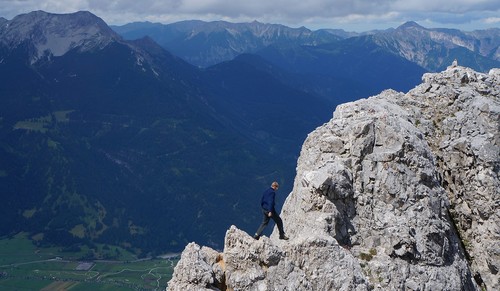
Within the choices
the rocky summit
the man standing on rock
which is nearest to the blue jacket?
the man standing on rock

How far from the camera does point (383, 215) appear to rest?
110 ft

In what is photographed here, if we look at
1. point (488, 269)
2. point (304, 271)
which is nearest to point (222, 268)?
point (304, 271)

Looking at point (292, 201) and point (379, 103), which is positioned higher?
point (379, 103)

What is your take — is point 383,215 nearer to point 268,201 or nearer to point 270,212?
point 270,212

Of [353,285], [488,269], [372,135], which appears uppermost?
[372,135]

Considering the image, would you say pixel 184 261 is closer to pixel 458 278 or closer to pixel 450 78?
pixel 458 278

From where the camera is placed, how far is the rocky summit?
94.1 feet

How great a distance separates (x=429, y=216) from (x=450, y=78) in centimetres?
1641

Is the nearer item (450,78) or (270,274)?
(270,274)

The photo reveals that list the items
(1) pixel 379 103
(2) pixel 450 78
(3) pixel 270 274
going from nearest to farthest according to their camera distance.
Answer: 1. (3) pixel 270 274
2. (1) pixel 379 103
3. (2) pixel 450 78

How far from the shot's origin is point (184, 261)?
93.2 feet

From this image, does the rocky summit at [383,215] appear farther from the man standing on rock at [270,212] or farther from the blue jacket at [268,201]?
the blue jacket at [268,201]

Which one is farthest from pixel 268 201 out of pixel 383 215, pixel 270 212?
pixel 383 215

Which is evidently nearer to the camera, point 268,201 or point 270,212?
point 270,212
